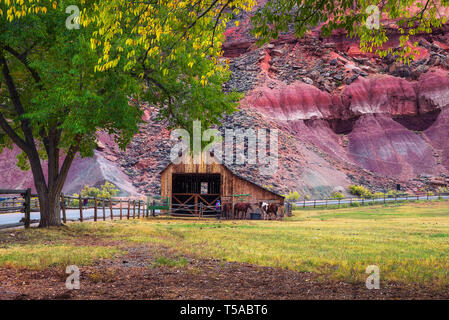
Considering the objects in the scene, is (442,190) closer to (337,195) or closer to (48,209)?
(337,195)

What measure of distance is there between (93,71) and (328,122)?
289 feet

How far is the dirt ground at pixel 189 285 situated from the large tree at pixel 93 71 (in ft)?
15.0

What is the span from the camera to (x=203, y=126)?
597 inches

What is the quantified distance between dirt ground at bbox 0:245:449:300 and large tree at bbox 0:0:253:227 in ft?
15.0

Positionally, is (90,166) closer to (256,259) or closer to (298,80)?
(298,80)

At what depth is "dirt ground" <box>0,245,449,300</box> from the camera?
19.0 feet

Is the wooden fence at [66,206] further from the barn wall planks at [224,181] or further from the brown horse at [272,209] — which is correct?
the brown horse at [272,209]

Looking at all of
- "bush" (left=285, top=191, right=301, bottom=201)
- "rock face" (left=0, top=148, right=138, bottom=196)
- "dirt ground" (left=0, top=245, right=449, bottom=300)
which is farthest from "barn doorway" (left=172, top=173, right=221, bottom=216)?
"dirt ground" (left=0, top=245, right=449, bottom=300)

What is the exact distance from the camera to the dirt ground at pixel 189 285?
5.79 m

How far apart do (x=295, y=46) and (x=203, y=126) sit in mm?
Answer: 102084
